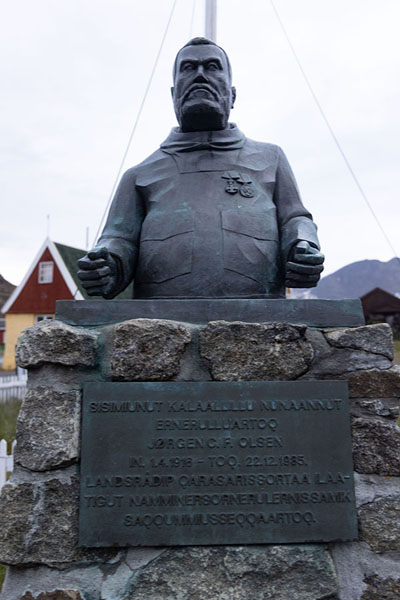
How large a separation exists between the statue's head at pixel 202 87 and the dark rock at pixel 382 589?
7.59ft

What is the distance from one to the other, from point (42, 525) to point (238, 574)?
750 millimetres

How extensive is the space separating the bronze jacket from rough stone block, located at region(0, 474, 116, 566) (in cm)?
104

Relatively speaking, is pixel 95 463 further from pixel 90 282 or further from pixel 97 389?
pixel 90 282

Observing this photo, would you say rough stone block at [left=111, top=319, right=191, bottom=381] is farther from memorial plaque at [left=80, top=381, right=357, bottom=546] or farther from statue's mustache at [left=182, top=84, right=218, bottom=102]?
statue's mustache at [left=182, top=84, right=218, bottom=102]

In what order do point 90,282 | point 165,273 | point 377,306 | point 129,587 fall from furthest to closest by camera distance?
point 377,306 → point 165,273 → point 90,282 → point 129,587

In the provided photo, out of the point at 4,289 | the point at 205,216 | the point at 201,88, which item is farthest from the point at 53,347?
the point at 4,289

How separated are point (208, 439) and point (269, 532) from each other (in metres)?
0.41

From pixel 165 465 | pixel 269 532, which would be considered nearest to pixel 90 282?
pixel 165 465

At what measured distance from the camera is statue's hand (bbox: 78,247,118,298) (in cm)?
234

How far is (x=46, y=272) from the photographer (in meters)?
18.4

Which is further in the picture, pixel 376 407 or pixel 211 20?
pixel 211 20

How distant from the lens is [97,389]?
6.72ft

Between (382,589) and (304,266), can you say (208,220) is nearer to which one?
(304,266)

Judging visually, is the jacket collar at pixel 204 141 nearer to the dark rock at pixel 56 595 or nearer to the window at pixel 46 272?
the dark rock at pixel 56 595
